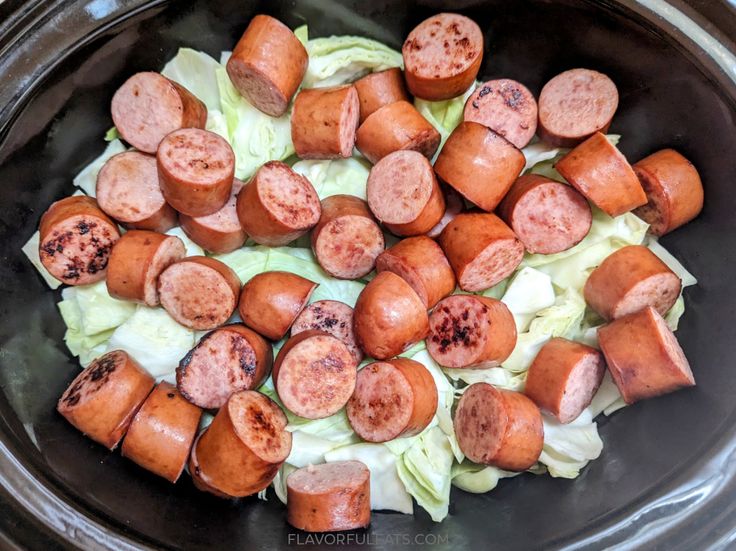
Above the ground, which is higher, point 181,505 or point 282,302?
point 282,302

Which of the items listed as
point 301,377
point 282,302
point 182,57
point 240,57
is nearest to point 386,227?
point 282,302

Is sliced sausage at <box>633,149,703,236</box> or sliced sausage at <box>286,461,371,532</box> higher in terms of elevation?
sliced sausage at <box>633,149,703,236</box>

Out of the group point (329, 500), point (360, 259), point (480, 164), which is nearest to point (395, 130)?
point (480, 164)

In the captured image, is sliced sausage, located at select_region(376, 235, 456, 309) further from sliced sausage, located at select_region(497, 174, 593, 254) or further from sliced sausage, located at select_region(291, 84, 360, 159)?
sliced sausage, located at select_region(291, 84, 360, 159)

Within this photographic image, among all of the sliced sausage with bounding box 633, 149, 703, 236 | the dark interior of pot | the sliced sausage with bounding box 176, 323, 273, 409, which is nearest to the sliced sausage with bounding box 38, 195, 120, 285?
the dark interior of pot

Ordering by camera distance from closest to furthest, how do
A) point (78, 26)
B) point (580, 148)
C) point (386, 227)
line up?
point (78, 26) < point (580, 148) < point (386, 227)

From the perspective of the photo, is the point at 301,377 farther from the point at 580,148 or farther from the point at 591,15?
the point at 591,15

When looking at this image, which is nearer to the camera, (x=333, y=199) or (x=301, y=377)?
(x=301, y=377)

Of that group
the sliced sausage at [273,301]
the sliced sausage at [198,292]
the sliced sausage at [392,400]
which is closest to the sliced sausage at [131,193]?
the sliced sausage at [198,292]
